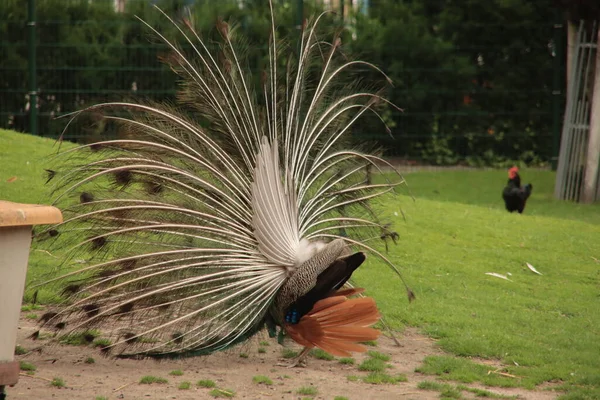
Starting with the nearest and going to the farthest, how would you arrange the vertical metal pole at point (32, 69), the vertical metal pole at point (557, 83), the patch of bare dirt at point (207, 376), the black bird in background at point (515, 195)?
the patch of bare dirt at point (207, 376) → the black bird in background at point (515, 195) → the vertical metal pole at point (32, 69) → the vertical metal pole at point (557, 83)

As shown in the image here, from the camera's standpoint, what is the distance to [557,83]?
55.3ft

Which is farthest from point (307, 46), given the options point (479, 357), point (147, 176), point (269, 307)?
point (479, 357)

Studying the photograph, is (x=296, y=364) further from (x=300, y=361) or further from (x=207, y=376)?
(x=207, y=376)

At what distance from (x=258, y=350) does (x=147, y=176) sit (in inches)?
58.9

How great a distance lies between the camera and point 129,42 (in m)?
14.9

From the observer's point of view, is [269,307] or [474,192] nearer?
[269,307]

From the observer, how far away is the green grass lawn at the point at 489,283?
21.6ft

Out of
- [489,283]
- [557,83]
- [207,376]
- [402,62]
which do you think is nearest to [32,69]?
[402,62]

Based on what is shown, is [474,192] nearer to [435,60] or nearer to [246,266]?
[435,60]

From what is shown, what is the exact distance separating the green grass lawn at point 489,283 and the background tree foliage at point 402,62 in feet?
9.66

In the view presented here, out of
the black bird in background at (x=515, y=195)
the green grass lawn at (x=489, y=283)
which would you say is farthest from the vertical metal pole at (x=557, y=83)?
the black bird in background at (x=515, y=195)

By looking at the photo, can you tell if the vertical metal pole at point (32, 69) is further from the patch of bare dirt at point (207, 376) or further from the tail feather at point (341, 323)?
the tail feather at point (341, 323)

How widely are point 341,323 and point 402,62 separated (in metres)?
11.7

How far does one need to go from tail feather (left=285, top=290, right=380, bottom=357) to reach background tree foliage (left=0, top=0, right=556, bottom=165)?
9.09 metres
